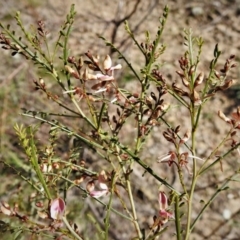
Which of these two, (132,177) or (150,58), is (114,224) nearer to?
(132,177)

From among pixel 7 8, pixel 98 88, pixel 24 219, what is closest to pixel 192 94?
pixel 98 88

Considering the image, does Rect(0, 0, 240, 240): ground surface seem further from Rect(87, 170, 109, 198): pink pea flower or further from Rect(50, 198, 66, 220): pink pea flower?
Rect(50, 198, 66, 220): pink pea flower

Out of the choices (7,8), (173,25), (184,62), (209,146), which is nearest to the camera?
(184,62)

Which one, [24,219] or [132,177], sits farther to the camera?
[132,177]

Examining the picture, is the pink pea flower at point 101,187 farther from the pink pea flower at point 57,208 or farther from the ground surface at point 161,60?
the ground surface at point 161,60

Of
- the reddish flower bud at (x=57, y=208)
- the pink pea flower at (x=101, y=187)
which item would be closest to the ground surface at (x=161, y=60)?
the pink pea flower at (x=101, y=187)
